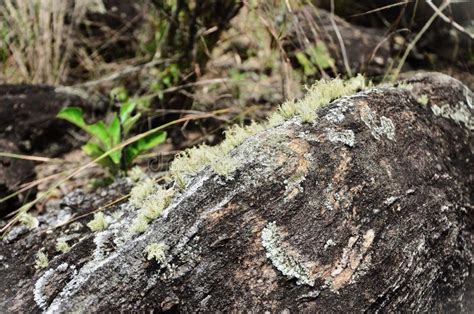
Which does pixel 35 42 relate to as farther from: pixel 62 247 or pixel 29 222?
pixel 62 247

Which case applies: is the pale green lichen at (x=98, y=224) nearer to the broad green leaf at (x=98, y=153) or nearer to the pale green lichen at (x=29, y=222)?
the pale green lichen at (x=29, y=222)

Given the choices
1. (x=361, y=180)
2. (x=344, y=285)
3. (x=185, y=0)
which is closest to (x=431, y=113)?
(x=361, y=180)

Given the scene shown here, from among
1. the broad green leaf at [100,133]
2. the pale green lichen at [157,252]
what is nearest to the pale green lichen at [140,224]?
the pale green lichen at [157,252]

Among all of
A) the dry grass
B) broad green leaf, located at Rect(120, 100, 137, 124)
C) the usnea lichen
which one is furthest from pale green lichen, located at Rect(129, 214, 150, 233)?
the dry grass

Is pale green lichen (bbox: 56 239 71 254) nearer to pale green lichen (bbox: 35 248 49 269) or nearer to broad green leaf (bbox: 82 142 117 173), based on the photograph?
pale green lichen (bbox: 35 248 49 269)

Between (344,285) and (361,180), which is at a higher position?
(361,180)

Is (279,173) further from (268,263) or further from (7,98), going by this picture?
(7,98)

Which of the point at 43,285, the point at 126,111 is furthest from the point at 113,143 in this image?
the point at 43,285
